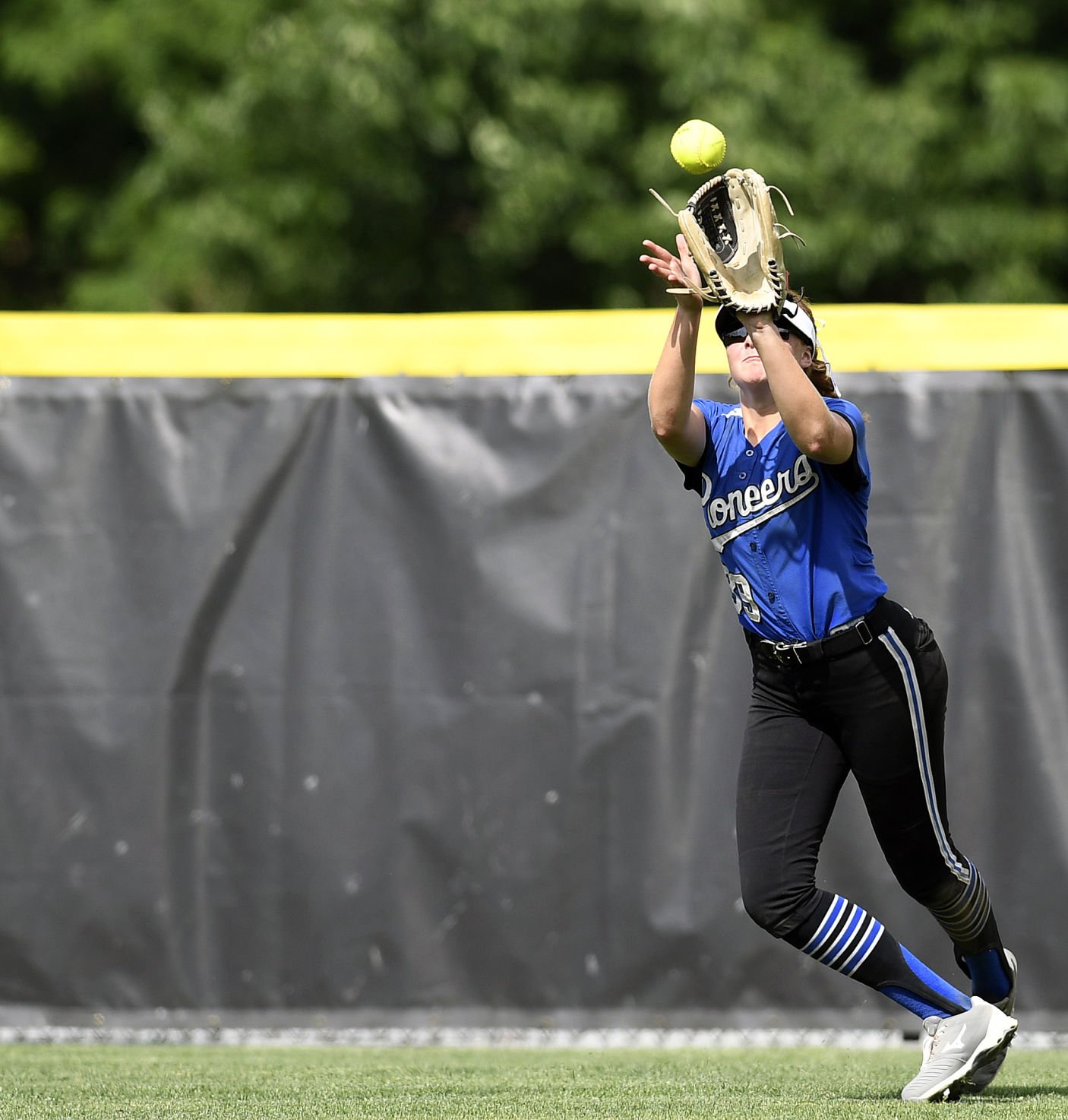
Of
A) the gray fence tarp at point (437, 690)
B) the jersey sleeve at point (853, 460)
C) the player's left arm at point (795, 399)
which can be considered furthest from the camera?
the gray fence tarp at point (437, 690)

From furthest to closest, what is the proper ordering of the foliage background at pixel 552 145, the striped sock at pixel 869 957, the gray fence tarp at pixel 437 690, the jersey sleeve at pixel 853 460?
the foliage background at pixel 552 145
the gray fence tarp at pixel 437 690
the striped sock at pixel 869 957
the jersey sleeve at pixel 853 460

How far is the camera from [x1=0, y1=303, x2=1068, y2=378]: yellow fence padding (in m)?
5.35

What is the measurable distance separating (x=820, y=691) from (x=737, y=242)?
1093 mm

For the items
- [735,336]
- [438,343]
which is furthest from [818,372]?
[438,343]

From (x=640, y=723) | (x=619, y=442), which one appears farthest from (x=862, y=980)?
(x=619, y=442)

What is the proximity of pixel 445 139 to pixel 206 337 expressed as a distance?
5387mm

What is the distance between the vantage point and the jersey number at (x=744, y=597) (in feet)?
12.6

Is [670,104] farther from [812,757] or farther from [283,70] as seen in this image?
[812,757]

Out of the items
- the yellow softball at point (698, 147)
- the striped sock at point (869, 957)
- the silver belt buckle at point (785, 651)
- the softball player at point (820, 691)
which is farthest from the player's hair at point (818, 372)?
the striped sock at point (869, 957)

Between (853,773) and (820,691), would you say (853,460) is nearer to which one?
(820,691)

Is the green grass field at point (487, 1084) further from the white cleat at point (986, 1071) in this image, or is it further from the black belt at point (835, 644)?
the black belt at point (835, 644)

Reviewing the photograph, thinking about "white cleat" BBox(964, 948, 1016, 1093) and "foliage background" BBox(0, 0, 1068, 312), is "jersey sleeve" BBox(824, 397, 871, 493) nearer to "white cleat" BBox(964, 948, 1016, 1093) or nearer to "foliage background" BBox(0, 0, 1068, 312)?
"white cleat" BBox(964, 948, 1016, 1093)

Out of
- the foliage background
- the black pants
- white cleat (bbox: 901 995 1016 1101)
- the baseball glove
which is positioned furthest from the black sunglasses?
the foliage background

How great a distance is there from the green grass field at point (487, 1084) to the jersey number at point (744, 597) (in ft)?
3.88
